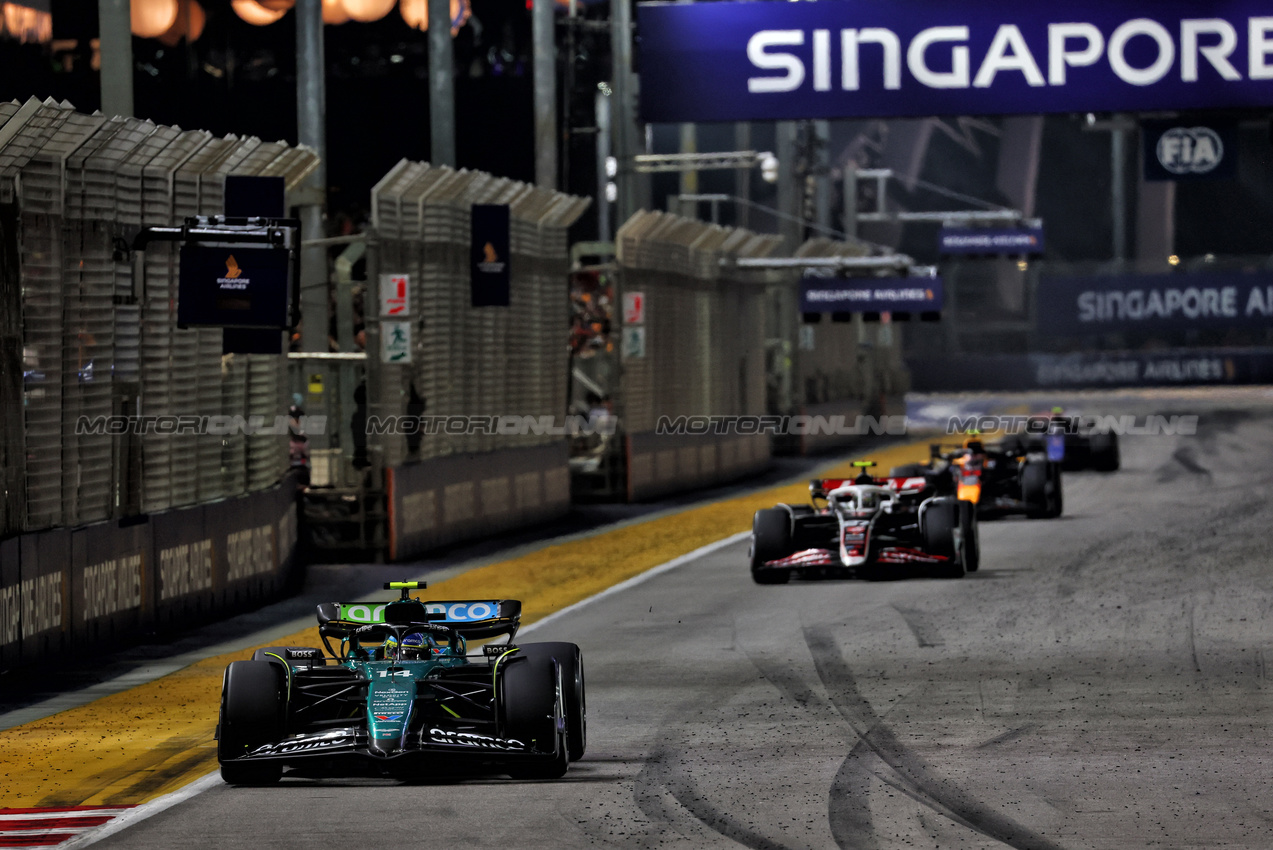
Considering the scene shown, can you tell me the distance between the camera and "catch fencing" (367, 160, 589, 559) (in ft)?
73.8

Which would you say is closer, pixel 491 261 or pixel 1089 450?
pixel 491 261

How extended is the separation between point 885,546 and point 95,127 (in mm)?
8016

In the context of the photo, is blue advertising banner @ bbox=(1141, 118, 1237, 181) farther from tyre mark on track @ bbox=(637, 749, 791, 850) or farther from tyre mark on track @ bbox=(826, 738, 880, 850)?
tyre mark on track @ bbox=(637, 749, 791, 850)

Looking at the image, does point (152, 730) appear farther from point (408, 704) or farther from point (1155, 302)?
point (1155, 302)

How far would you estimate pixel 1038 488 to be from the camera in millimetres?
25547

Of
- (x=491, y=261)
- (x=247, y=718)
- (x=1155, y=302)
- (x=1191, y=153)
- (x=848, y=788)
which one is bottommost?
(x=848, y=788)

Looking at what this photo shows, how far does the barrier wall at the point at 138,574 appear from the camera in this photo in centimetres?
1440

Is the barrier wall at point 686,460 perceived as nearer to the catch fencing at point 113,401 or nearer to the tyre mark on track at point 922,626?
the catch fencing at point 113,401

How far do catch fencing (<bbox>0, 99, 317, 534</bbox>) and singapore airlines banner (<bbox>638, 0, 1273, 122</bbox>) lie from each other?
6.74 meters

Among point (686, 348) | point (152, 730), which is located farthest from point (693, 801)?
point (686, 348)

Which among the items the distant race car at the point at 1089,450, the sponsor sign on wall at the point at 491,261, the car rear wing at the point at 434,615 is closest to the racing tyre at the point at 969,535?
the sponsor sign on wall at the point at 491,261

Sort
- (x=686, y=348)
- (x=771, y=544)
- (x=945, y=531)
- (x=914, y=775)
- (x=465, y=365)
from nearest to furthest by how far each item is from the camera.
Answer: (x=914, y=775), (x=945, y=531), (x=771, y=544), (x=465, y=365), (x=686, y=348)

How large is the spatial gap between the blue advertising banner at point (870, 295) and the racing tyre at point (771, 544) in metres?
19.6

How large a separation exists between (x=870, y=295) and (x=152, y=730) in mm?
27976
